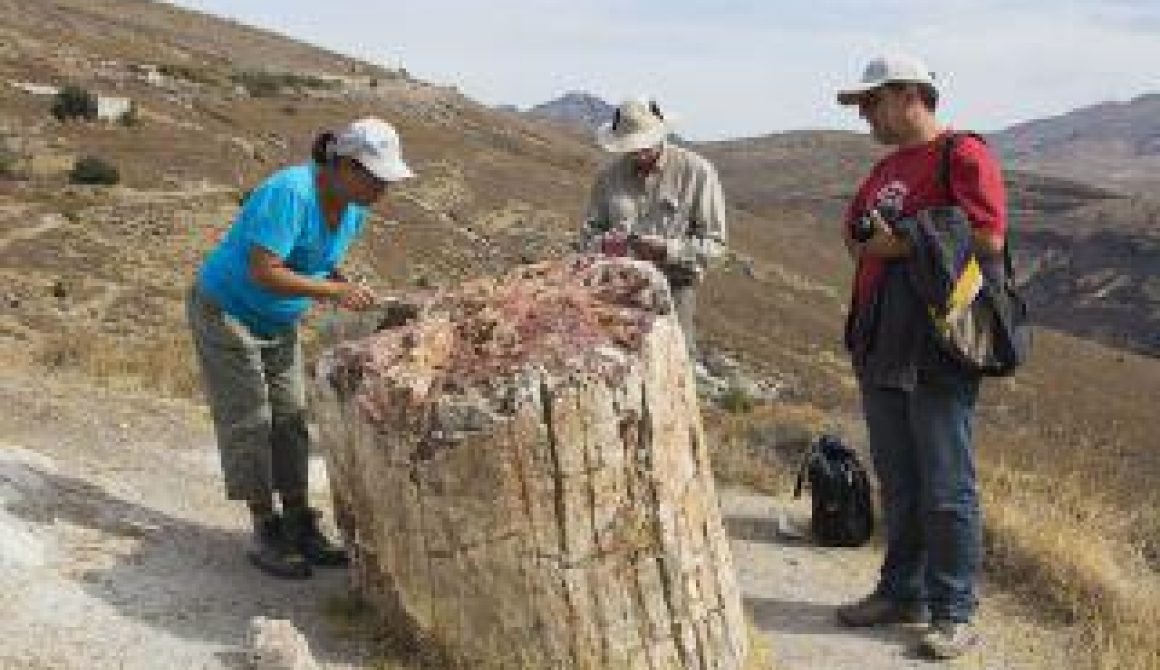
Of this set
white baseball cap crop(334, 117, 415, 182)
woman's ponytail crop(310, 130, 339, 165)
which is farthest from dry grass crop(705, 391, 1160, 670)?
woman's ponytail crop(310, 130, 339, 165)

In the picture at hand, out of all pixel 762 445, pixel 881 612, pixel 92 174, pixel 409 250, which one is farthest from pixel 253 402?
pixel 409 250

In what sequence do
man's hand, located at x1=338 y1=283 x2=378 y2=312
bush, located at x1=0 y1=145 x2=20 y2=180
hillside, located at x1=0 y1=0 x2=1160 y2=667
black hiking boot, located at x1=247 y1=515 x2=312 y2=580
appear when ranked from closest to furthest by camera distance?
man's hand, located at x1=338 y1=283 x2=378 y2=312, black hiking boot, located at x1=247 y1=515 x2=312 y2=580, hillside, located at x1=0 y1=0 x2=1160 y2=667, bush, located at x1=0 y1=145 x2=20 y2=180

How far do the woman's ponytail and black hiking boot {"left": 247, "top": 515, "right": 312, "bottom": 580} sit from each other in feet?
5.04

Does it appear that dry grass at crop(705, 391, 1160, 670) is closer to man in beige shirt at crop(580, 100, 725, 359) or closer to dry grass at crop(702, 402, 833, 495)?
dry grass at crop(702, 402, 833, 495)

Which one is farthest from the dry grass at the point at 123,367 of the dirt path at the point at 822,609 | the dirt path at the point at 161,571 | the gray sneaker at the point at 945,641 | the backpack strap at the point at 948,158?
the backpack strap at the point at 948,158

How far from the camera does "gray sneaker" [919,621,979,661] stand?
6562mm

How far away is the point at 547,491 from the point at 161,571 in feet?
6.05

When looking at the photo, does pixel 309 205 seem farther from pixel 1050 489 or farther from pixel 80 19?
pixel 80 19

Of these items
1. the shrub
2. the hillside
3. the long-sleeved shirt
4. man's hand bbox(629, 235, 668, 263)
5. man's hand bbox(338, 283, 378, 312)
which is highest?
the long-sleeved shirt

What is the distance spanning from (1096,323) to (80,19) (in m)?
72.8

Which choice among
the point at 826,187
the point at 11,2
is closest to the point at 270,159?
the point at 11,2

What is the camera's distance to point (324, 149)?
19.6 ft

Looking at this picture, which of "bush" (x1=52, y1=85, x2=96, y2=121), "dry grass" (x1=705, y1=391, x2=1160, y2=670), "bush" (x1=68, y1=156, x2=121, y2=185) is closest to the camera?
"dry grass" (x1=705, y1=391, x2=1160, y2=670)

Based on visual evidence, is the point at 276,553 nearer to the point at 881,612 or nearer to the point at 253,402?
the point at 253,402
